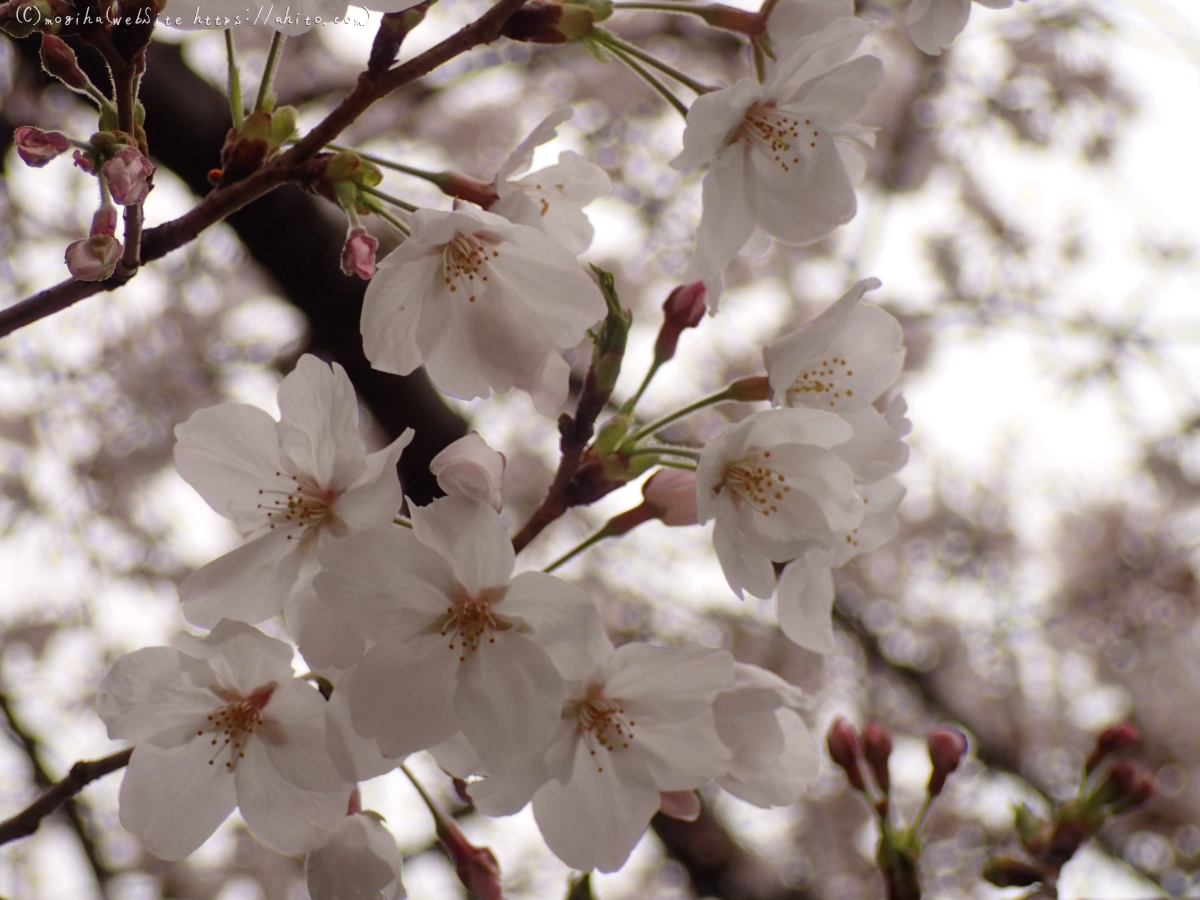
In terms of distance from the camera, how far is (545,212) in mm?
1177

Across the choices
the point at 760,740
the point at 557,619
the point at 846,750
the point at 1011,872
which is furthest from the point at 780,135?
the point at 1011,872

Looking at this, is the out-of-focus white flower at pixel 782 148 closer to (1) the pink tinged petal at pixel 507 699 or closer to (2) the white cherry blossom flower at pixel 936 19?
(2) the white cherry blossom flower at pixel 936 19

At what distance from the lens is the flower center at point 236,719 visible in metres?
1.06

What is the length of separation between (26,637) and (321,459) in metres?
5.71

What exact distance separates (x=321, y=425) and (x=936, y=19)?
772 mm

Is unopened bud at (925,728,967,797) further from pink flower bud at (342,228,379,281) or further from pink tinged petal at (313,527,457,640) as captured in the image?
pink flower bud at (342,228,379,281)

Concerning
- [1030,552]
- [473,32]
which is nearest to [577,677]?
[473,32]

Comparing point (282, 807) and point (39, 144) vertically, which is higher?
point (39, 144)

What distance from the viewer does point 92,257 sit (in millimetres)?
818

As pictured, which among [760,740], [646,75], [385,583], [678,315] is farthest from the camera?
[678,315]

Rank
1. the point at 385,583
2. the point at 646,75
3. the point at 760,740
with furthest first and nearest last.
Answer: the point at 760,740 → the point at 646,75 → the point at 385,583

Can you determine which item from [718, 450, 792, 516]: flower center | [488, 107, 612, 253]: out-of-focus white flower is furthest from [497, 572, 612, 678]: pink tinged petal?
[488, 107, 612, 253]: out-of-focus white flower

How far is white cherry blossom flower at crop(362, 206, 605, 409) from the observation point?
3.27 feet

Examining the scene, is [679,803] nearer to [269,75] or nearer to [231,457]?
[231,457]
